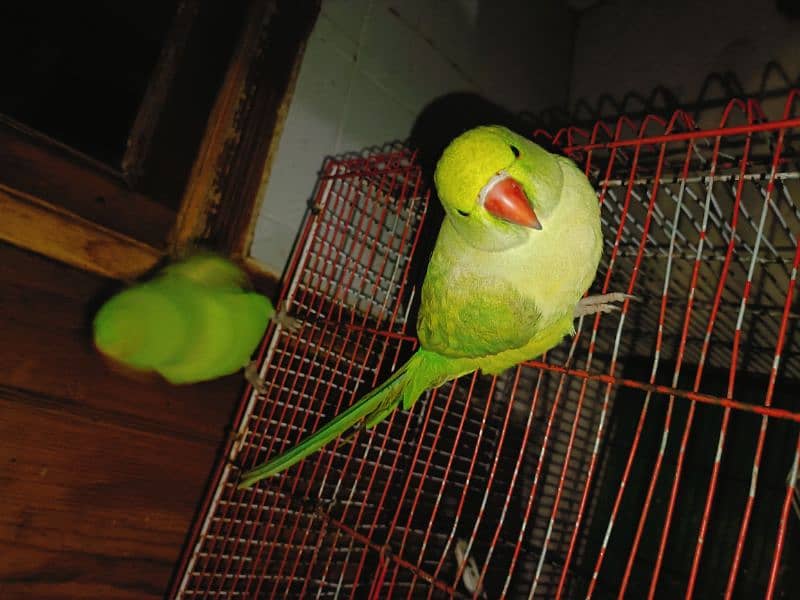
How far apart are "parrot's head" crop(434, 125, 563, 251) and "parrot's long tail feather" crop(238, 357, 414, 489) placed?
475 mm

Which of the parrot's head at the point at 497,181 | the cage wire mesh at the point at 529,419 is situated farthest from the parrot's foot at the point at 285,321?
the parrot's head at the point at 497,181

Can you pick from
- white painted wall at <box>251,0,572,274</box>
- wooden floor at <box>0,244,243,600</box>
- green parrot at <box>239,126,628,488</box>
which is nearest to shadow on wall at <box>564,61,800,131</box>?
white painted wall at <box>251,0,572,274</box>

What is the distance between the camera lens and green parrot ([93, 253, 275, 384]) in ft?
3.78

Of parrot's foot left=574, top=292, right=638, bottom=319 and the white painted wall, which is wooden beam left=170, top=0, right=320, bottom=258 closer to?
the white painted wall

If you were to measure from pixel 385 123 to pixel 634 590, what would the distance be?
2.61 metres

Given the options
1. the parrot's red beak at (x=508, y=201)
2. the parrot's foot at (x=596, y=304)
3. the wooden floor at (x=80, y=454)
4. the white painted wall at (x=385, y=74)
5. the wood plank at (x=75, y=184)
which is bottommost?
the wooden floor at (x=80, y=454)

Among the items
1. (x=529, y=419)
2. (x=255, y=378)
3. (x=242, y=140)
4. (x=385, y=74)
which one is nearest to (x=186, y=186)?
(x=242, y=140)

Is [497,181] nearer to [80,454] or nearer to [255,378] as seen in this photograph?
[255,378]

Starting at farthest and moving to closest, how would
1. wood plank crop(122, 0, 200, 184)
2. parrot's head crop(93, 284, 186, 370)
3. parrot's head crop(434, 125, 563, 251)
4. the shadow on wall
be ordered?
the shadow on wall → wood plank crop(122, 0, 200, 184) → parrot's head crop(93, 284, 186, 370) → parrot's head crop(434, 125, 563, 251)

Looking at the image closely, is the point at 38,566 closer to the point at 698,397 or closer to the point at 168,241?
the point at 168,241

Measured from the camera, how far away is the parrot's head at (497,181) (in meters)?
1.01

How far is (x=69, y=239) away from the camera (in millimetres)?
1331

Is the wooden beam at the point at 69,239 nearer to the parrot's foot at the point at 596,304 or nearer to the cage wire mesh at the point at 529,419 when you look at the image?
the cage wire mesh at the point at 529,419

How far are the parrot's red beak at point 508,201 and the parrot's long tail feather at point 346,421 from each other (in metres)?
0.50
